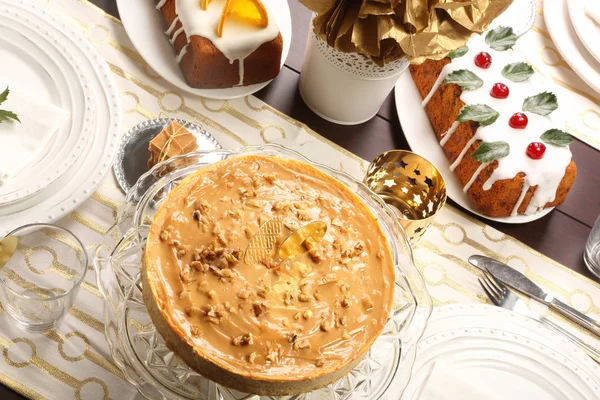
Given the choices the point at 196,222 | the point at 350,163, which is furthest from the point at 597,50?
the point at 196,222

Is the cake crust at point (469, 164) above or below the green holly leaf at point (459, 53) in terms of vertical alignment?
below

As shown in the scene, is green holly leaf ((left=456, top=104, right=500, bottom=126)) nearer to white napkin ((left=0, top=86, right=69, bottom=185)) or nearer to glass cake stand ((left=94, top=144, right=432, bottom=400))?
glass cake stand ((left=94, top=144, right=432, bottom=400))

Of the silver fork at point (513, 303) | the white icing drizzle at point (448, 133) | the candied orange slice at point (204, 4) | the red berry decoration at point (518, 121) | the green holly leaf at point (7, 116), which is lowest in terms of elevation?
the silver fork at point (513, 303)

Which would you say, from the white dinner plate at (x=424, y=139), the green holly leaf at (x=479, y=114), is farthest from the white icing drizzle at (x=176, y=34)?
the green holly leaf at (x=479, y=114)

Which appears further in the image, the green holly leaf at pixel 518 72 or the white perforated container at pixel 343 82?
the green holly leaf at pixel 518 72

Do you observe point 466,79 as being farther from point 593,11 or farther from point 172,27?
point 172,27

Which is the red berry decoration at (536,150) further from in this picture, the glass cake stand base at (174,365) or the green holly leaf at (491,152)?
the glass cake stand base at (174,365)

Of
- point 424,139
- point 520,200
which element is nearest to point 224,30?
point 424,139
